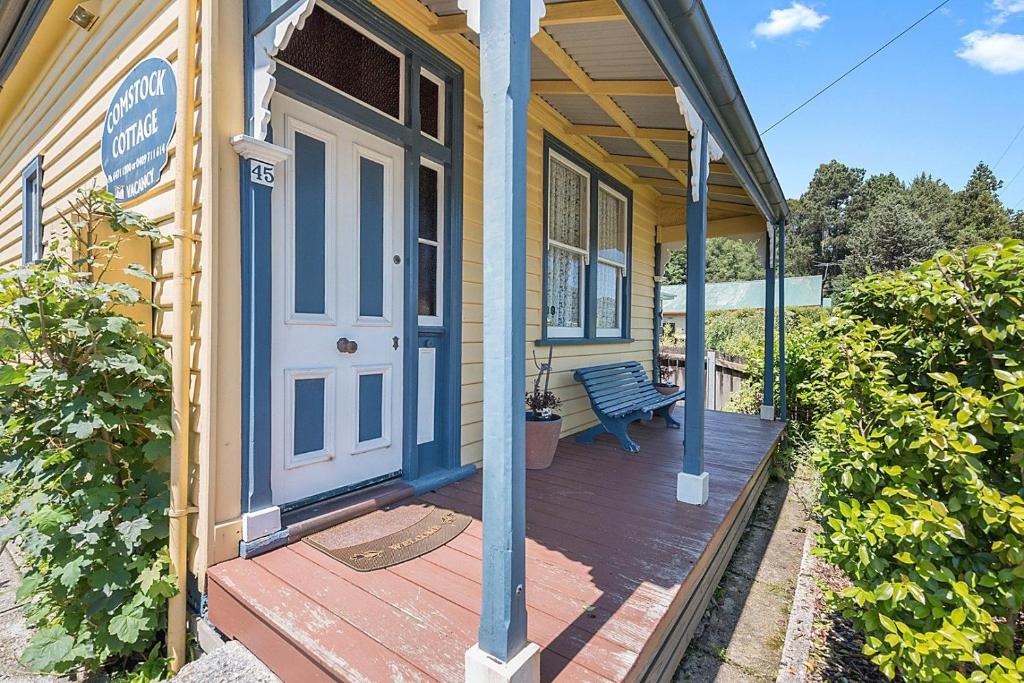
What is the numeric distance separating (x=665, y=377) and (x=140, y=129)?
21.5ft

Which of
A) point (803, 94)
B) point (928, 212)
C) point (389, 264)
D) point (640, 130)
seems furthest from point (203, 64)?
point (928, 212)

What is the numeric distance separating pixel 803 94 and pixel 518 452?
34.0 feet

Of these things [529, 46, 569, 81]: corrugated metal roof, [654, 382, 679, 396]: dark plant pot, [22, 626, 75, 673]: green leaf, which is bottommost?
[22, 626, 75, 673]: green leaf

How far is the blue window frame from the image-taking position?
12.3ft

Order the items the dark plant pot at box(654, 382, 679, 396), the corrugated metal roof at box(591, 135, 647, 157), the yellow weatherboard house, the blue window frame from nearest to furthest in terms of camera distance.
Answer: the yellow weatherboard house < the blue window frame < the corrugated metal roof at box(591, 135, 647, 157) < the dark plant pot at box(654, 382, 679, 396)

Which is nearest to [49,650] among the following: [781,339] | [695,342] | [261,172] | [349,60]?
[261,172]

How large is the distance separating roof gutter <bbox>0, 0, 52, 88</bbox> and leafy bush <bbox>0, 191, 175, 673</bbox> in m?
2.48

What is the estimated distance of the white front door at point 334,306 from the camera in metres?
2.24

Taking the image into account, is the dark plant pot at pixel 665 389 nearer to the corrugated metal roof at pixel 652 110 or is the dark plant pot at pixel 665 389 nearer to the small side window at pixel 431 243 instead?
the corrugated metal roof at pixel 652 110

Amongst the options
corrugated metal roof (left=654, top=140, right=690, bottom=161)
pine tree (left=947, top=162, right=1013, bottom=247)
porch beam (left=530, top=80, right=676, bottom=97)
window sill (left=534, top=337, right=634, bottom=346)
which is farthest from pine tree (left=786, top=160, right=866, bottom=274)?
porch beam (left=530, top=80, right=676, bottom=97)

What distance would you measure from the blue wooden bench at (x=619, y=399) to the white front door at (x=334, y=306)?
1.92 meters

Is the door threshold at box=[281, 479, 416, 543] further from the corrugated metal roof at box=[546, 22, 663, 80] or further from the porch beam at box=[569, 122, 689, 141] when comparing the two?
the porch beam at box=[569, 122, 689, 141]

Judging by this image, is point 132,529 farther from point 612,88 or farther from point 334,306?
point 612,88

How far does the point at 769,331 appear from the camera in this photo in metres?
5.41
